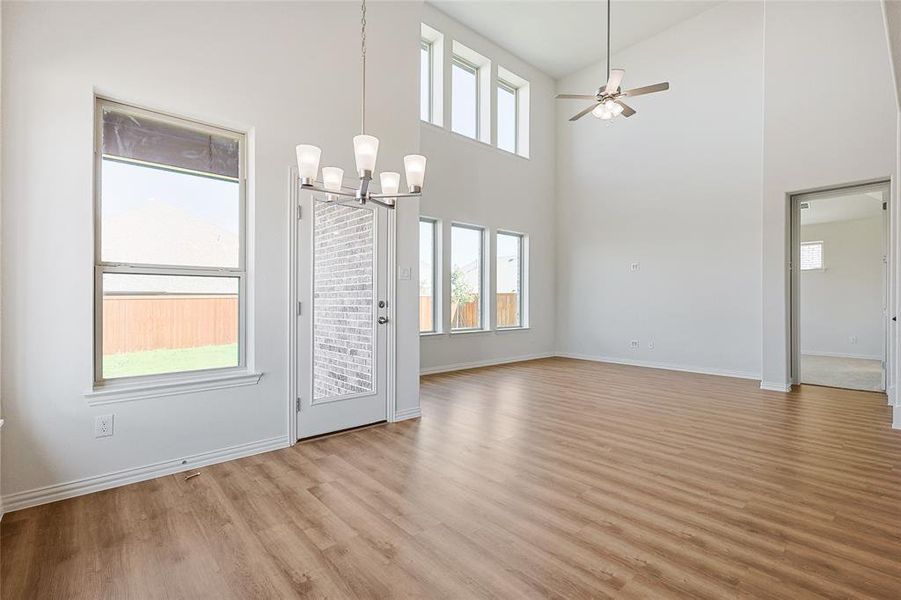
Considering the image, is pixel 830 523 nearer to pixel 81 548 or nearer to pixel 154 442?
pixel 81 548

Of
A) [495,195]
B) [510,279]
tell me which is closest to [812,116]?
[495,195]

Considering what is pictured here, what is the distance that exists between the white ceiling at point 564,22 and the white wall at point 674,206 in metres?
0.32

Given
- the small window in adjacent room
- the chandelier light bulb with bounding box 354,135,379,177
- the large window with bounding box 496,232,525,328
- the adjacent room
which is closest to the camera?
the adjacent room

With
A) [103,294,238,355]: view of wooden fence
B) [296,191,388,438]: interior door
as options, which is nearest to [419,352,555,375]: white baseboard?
[296,191,388,438]: interior door

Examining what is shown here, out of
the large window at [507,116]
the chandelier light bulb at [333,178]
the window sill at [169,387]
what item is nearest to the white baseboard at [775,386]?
the large window at [507,116]

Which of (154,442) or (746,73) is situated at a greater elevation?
(746,73)

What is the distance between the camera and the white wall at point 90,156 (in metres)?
2.34

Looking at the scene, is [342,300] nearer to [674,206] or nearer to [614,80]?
[614,80]

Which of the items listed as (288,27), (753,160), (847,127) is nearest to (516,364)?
(753,160)

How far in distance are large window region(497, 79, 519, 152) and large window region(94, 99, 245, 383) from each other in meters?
5.71

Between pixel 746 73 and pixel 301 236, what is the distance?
690cm

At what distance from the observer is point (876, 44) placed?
4672 mm

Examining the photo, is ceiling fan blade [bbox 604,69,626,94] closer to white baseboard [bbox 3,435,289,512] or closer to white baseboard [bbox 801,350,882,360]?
white baseboard [bbox 3,435,289,512]

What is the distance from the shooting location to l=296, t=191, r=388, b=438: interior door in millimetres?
3445
